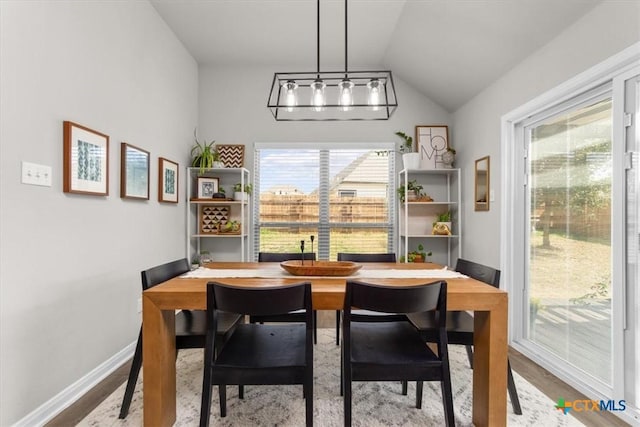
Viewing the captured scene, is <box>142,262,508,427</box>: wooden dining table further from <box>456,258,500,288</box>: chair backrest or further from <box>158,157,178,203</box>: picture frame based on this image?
<box>158,157,178,203</box>: picture frame

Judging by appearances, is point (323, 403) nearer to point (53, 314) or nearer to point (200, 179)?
point (53, 314)

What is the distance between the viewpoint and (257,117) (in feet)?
12.8

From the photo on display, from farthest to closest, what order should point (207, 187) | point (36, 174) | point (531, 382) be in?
point (207, 187) → point (531, 382) → point (36, 174)

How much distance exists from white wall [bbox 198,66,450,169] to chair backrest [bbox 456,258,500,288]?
215 centimetres

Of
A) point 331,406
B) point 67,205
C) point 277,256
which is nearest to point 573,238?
point 331,406

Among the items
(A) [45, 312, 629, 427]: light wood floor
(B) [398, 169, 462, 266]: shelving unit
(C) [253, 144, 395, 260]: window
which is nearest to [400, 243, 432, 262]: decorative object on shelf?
(B) [398, 169, 462, 266]: shelving unit

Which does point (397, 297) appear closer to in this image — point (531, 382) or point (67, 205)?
point (531, 382)

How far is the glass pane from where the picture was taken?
6.45ft

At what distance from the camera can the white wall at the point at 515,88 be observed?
1742mm

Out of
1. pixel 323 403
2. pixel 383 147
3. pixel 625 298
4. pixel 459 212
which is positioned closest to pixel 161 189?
pixel 323 403

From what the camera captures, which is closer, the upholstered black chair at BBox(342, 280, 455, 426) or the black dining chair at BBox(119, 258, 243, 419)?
the upholstered black chair at BBox(342, 280, 455, 426)

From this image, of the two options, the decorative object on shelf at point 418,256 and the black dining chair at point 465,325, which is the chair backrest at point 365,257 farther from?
the decorative object on shelf at point 418,256

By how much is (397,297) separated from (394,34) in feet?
9.24

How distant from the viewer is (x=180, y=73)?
3.38 meters
